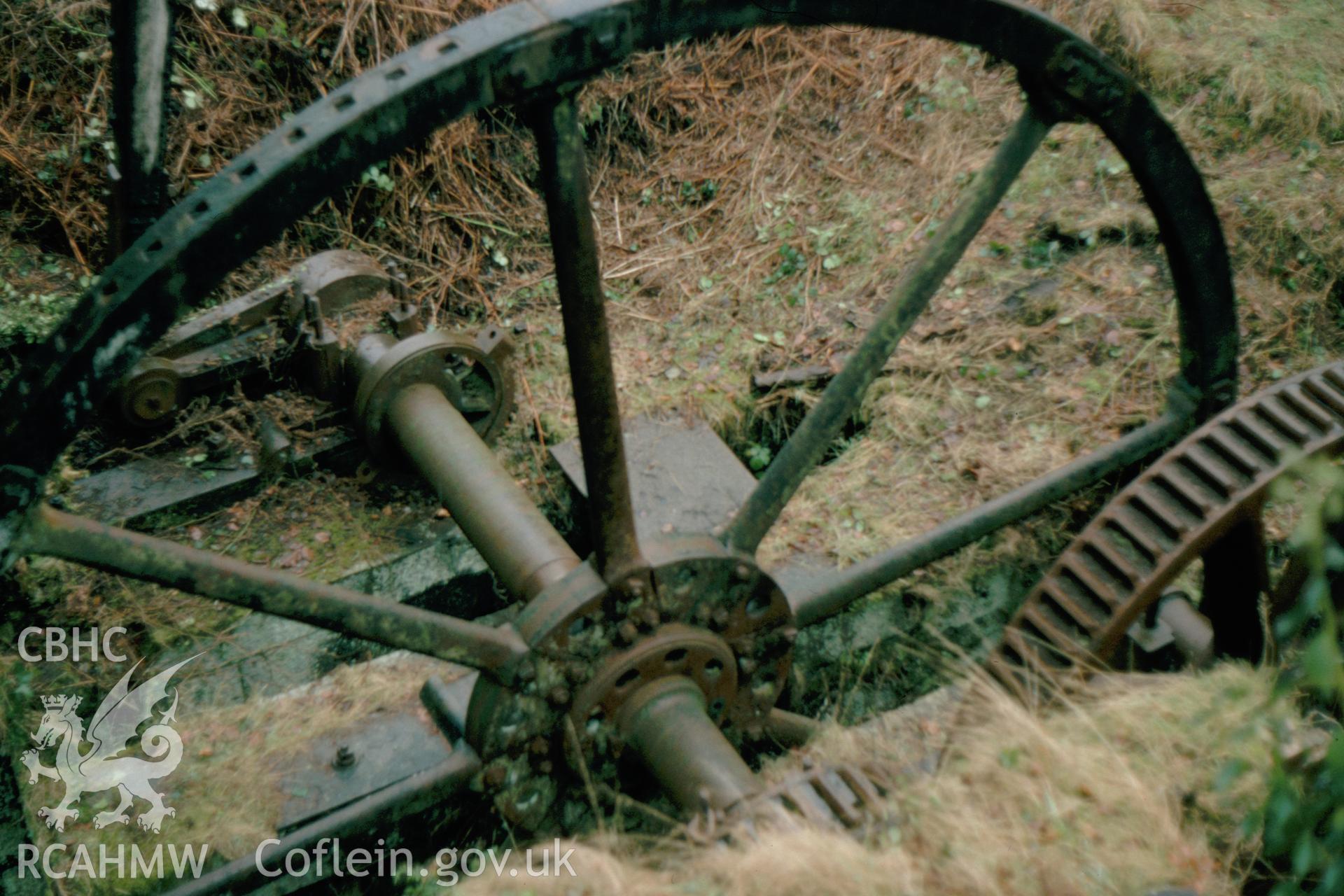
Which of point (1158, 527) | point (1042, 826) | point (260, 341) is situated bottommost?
point (1042, 826)

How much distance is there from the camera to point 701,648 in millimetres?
2297

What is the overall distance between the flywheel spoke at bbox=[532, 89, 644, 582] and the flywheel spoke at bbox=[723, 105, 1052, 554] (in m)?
0.33

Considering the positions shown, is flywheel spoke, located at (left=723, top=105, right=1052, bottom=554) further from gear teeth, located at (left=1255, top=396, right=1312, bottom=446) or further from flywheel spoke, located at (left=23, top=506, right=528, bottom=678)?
gear teeth, located at (left=1255, top=396, right=1312, bottom=446)

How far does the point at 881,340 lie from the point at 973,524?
0.63 m

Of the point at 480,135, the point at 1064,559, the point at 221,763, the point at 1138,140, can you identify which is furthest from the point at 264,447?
the point at 1138,140

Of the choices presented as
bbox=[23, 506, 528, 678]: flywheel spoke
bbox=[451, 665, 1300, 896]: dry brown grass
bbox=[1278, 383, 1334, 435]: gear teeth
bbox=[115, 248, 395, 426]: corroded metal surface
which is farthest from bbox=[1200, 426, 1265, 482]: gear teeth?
bbox=[115, 248, 395, 426]: corroded metal surface

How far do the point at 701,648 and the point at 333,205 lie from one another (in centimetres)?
265

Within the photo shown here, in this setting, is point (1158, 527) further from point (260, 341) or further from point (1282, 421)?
point (260, 341)

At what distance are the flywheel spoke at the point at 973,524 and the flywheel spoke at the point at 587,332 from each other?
0.59m

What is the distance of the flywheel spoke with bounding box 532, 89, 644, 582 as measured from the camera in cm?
169

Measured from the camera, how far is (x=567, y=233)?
1.73 meters

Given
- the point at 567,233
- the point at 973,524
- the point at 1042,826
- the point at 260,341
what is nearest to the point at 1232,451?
the point at 973,524

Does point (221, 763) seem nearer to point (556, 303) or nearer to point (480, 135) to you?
point (556, 303)

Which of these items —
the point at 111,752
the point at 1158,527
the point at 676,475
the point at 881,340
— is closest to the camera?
the point at 881,340
